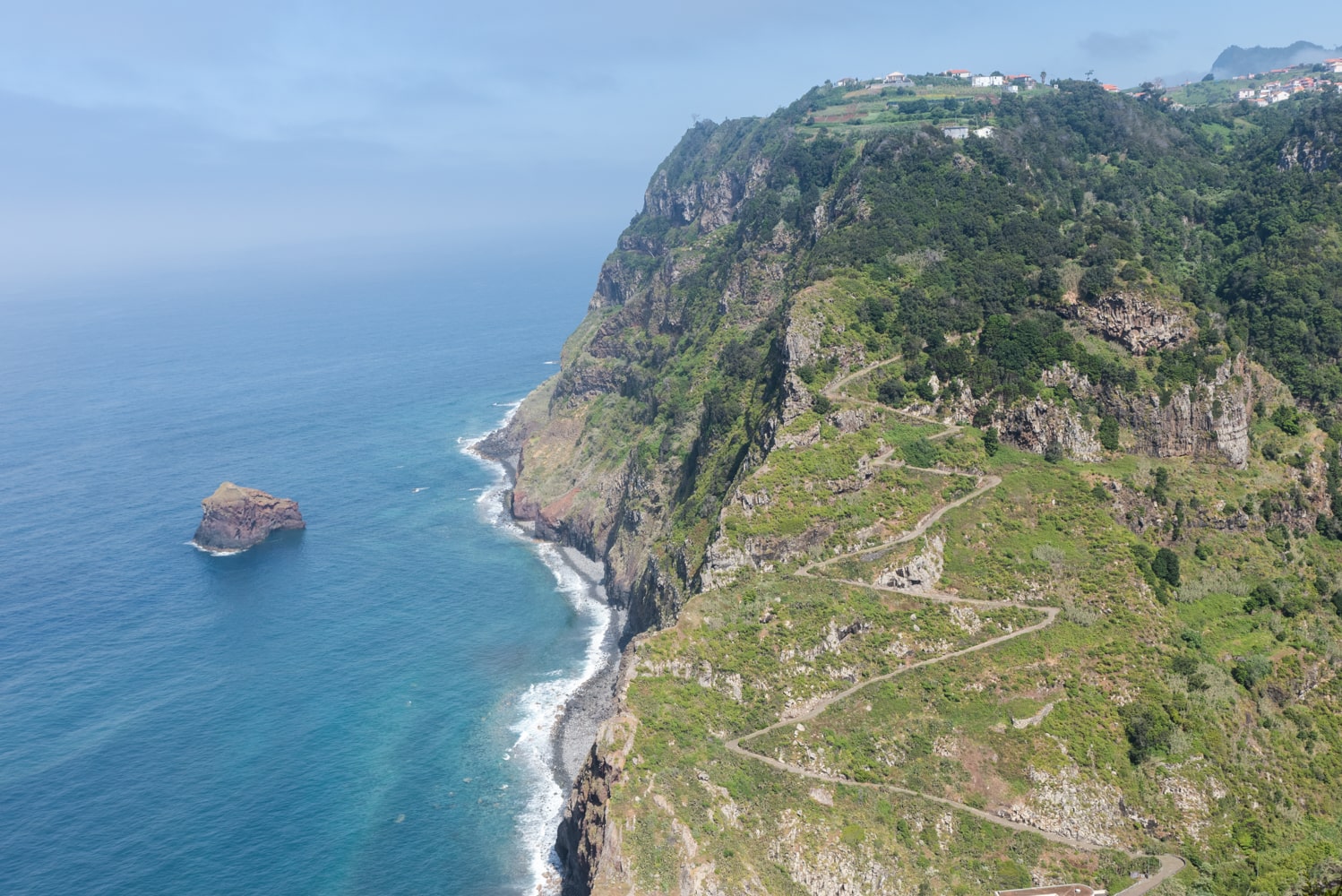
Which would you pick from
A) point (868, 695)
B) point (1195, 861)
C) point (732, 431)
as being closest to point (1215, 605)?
point (1195, 861)

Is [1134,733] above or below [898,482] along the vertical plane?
below

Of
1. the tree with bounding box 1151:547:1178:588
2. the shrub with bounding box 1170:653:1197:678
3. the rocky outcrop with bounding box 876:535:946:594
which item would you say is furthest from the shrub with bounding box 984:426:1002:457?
the shrub with bounding box 1170:653:1197:678

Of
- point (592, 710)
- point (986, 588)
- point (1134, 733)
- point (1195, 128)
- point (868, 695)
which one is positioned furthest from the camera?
point (1195, 128)

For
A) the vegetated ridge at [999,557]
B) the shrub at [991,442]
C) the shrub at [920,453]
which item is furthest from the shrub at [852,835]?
the shrub at [991,442]

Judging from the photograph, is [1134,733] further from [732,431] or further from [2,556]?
[2,556]

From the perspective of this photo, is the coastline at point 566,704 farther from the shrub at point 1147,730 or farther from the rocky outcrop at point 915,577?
the shrub at point 1147,730

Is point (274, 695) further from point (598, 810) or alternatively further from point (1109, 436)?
point (1109, 436)

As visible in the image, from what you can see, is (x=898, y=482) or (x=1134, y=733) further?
(x=898, y=482)

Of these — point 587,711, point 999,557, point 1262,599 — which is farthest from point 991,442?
point 587,711
